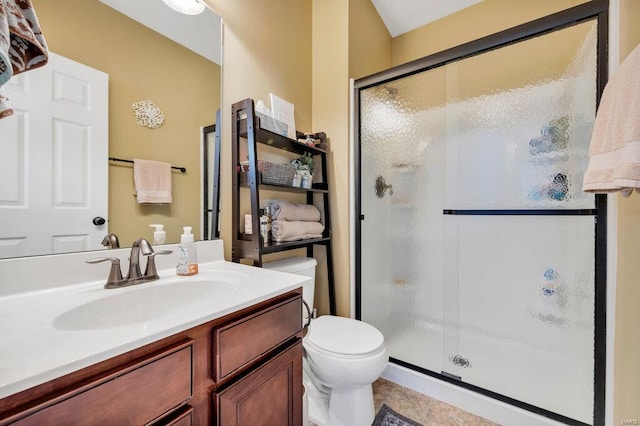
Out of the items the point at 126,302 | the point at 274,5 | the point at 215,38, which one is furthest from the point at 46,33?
the point at 274,5

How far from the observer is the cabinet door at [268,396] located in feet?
2.18

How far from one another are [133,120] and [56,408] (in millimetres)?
921

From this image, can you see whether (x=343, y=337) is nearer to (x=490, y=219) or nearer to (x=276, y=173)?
(x=276, y=173)

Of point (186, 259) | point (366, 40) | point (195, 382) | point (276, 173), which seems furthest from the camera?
point (366, 40)

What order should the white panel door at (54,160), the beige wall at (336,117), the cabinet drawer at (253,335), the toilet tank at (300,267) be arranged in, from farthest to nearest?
the beige wall at (336,117), the toilet tank at (300,267), the white panel door at (54,160), the cabinet drawer at (253,335)

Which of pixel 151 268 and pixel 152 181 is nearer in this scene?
pixel 151 268

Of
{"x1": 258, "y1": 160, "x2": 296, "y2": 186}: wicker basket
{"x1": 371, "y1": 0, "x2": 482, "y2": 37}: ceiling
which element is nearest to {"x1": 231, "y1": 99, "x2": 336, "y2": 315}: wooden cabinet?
{"x1": 258, "y1": 160, "x2": 296, "y2": 186}: wicker basket

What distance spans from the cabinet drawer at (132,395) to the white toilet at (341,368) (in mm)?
563

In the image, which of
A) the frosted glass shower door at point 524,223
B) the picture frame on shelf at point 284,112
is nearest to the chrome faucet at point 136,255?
the picture frame on shelf at point 284,112

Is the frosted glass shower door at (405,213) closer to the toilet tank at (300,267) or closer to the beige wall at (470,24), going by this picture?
the toilet tank at (300,267)

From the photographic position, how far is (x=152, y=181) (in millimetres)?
1038

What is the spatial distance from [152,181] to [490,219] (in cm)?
166

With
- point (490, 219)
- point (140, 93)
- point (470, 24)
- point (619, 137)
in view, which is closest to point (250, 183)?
point (140, 93)

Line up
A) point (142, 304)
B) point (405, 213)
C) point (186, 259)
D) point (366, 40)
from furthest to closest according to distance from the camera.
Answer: point (366, 40), point (405, 213), point (186, 259), point (142, 304)
